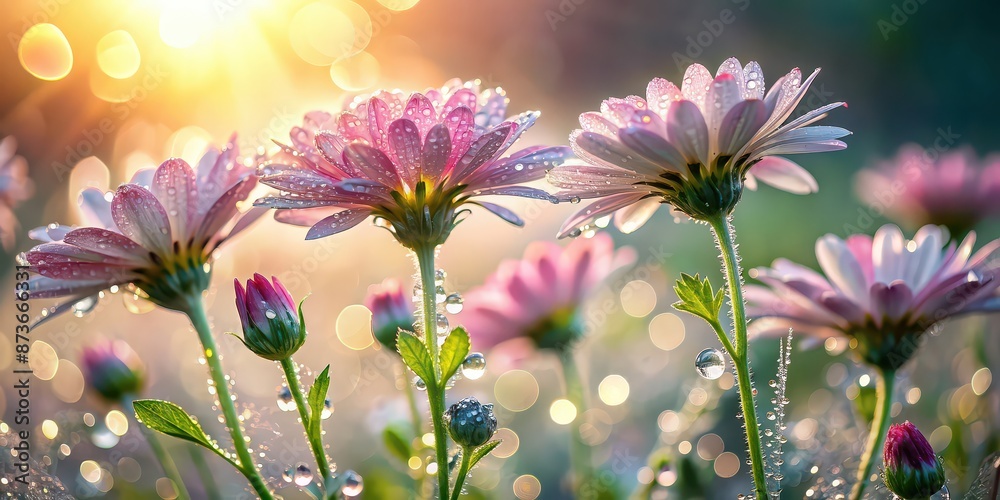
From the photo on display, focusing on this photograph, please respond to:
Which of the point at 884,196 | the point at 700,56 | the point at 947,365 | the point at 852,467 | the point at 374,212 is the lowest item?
the point at 852,467

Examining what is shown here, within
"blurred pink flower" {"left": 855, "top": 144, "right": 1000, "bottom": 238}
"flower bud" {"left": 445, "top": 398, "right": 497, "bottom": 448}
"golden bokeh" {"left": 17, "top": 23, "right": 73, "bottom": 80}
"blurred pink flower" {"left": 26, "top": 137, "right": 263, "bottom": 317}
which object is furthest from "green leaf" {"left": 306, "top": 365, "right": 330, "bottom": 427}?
"golden bokeh" {"left": 17, "top": 23, "right": 73, "bottom": 80}

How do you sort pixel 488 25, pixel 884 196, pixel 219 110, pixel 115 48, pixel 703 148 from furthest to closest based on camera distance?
pixel 488 25 → pixel 219 110 → pixel 115 48 → pixel 884 196 → pixel 703 148

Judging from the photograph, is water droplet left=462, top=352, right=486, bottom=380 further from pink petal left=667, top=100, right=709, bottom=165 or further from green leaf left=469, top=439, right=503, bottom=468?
pink petal left=667, top=100, right=709, bottom=165

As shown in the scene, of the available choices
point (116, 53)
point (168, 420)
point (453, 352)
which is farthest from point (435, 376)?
point (116, 53)

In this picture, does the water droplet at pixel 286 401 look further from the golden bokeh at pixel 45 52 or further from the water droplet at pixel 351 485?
the golden bokeh at pixel 45 52

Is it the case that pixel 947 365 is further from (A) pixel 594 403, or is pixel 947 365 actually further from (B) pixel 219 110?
(B) pixel 219 110

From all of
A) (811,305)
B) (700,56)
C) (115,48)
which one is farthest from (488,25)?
(811,305)
